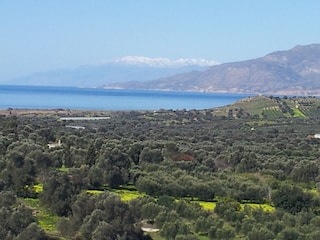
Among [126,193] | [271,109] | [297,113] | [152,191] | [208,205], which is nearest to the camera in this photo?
[208,205]

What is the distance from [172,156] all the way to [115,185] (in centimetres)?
1248

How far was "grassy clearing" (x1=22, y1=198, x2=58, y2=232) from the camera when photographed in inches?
1334

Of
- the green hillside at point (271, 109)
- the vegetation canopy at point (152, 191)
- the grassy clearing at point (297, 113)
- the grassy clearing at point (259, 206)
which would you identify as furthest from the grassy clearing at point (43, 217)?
the grassy clearing at point (297, 113)

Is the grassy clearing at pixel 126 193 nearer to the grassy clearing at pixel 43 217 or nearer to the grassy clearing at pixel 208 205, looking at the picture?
the grassy clearing at pixel 43 217

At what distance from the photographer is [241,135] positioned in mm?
89188

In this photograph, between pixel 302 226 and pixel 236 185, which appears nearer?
pixel 302 226

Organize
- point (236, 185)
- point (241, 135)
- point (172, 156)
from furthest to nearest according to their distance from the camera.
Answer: point (241, 135)
point (172, 156)
point (236, 185)

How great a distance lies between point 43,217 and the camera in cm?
3600

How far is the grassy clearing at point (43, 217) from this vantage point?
111ft

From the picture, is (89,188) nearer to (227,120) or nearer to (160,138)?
(160,138)

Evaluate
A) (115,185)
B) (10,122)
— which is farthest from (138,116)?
(115,185)

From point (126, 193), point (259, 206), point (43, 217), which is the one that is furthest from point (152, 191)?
point (43, 217)

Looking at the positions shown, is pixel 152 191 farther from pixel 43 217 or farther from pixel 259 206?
pixel 43 217

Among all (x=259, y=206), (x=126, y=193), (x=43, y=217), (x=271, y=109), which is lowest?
(x=259, y=206)
